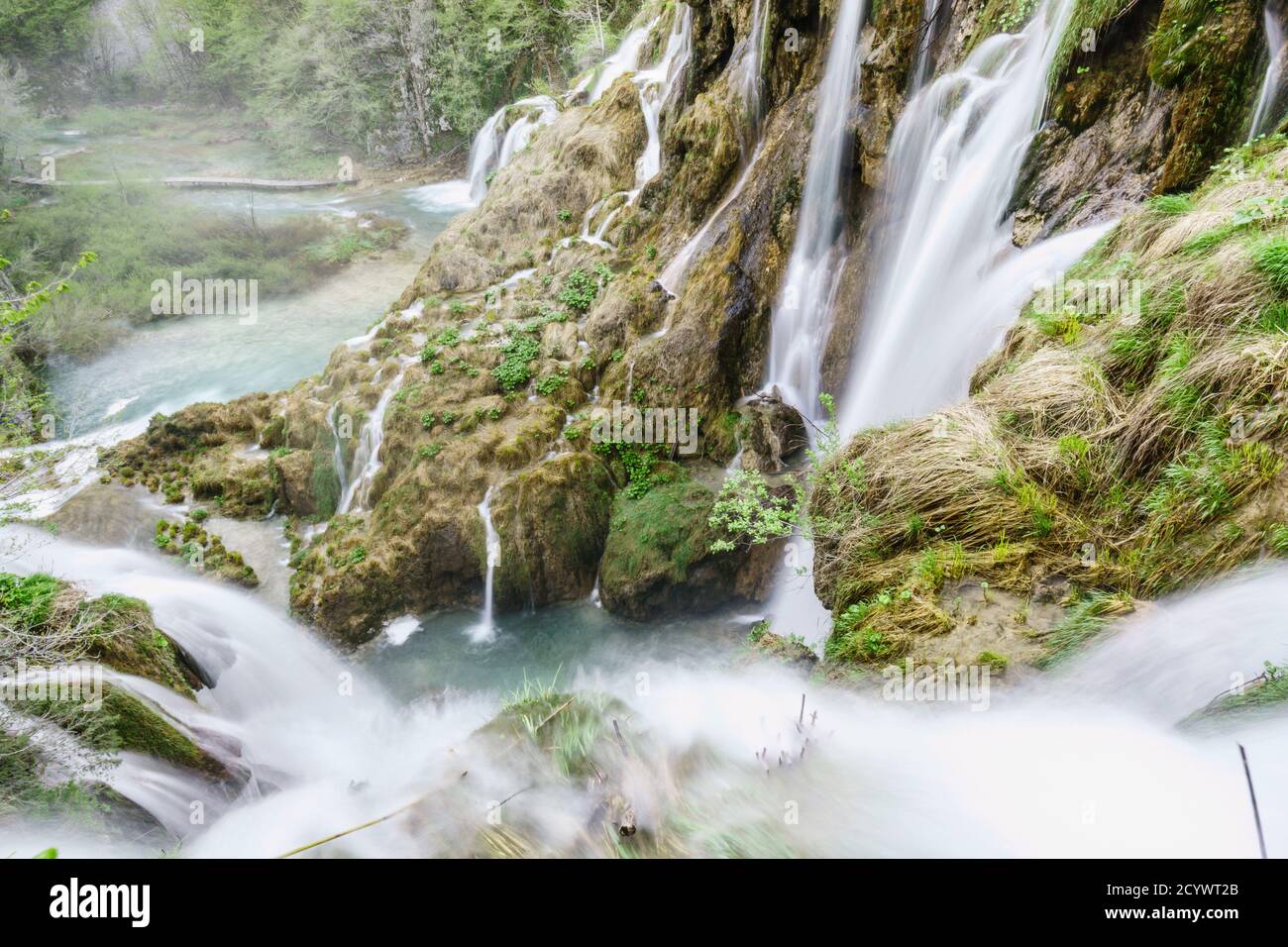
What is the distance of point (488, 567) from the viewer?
9875 mm

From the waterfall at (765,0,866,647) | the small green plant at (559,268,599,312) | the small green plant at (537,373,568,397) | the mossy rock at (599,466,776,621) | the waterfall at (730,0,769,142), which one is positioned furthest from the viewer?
the small green plant at (559,268,599,312)

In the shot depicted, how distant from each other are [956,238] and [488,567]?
8.25m

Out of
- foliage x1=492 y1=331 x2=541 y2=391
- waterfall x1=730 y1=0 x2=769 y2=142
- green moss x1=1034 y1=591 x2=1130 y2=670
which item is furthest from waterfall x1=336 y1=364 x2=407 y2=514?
green moss x1=1034 y1=591 x2=1130 y2=670

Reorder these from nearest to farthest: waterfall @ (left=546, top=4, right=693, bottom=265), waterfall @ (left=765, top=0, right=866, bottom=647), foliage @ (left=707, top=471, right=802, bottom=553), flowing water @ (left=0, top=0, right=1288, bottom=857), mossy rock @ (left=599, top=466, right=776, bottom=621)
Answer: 1. flowing water @ (left=0, top=0, right=1288, bottom=857)
2. foliage @ (left=707, top=471, right=802, bottom=553)
3. mossy rock @ (left=599, top=466, right=776, bottom=621)
4. waterfall @ (left=765, top=0, right=866, bottom=647)
5. waterfall @ (left=546, top=4, right=693, bottom=265)

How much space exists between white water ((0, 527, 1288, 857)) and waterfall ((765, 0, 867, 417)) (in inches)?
238

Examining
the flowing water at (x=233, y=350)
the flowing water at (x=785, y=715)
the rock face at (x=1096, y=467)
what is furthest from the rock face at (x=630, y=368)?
the flowing water at (x=233, y=350)

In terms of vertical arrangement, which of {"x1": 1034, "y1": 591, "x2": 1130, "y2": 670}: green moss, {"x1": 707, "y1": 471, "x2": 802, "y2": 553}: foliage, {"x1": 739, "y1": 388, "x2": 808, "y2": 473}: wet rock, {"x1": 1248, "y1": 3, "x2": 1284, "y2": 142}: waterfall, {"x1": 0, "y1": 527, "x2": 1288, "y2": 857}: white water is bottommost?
{"x1": 0, "y1": 527, "x2": 1288, "y2": 857}: white water

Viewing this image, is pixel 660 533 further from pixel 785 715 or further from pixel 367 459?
pixel 367 459

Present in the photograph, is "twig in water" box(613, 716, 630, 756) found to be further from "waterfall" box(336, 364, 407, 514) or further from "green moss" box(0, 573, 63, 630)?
"waterfall" box(336, 364, 407, 514)

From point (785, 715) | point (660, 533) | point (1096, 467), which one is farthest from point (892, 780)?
point (660, 533)

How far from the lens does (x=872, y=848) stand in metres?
3.54

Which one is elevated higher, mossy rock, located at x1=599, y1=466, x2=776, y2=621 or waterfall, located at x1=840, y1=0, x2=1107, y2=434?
waterfall, located at x1=840, y1=0, x2=1107, y2=434

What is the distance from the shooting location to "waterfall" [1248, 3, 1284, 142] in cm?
557

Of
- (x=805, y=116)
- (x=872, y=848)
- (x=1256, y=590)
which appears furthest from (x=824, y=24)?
(x=872, y=848)
